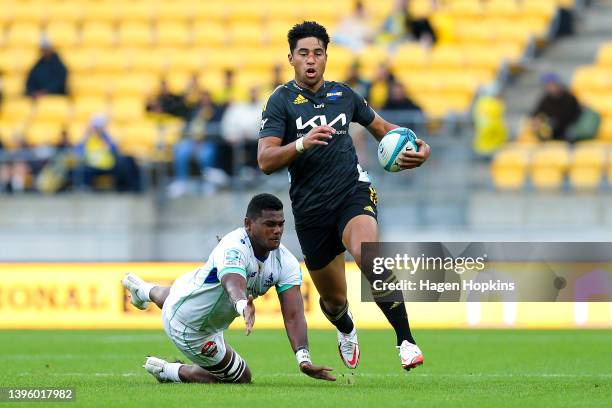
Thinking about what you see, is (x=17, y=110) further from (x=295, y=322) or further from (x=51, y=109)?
(x=295, y=322)

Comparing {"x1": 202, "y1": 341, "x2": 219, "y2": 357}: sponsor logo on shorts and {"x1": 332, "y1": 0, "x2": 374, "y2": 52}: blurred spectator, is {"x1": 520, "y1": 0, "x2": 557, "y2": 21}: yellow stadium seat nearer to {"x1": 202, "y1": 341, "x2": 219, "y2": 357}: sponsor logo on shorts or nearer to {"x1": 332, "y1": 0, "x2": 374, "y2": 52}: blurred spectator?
{"x1": 332, "y1": 0, "x2": 374, "y2": 52}: blurred spectator

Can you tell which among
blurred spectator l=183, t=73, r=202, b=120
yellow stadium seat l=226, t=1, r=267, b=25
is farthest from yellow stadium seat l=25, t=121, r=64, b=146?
yellow stadium seat l=226, t=1, r=267, b=25

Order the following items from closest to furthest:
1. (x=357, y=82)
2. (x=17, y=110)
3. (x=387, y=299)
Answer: (x=387, y=299), (x=357, y=82), (x=17, y=110)

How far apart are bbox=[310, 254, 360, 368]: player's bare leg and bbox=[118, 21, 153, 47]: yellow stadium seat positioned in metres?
14.2

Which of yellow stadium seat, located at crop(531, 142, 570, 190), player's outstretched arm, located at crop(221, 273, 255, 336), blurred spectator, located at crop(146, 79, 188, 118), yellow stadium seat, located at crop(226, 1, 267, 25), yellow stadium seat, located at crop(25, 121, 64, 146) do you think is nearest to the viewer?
player's outstretched arm, located at crop(221, 273, 255, 336)

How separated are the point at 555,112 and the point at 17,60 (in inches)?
363

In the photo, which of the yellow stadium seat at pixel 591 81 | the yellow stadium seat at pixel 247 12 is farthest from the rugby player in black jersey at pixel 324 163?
the yellow stadium seat at pixel 247 12

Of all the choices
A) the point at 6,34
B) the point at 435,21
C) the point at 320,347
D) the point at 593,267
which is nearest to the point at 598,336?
the point at 593,267

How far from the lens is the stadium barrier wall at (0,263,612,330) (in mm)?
17062

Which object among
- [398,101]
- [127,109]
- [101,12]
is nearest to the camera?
[398,101]

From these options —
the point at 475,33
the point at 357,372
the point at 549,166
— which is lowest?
the point at 357,372

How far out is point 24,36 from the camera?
24.3 meters

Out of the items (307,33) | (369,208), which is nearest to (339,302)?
(369,208)

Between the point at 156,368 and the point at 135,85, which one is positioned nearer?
the point at 156,368
